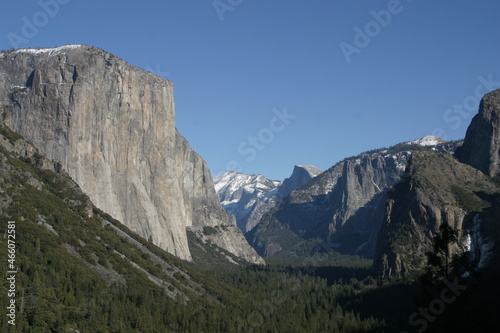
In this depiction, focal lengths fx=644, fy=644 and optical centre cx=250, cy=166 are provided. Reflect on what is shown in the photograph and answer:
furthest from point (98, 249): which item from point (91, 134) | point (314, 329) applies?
point (91, 134)

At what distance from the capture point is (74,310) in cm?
9169

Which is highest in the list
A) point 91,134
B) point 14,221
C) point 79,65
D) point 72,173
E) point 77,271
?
point 79,65

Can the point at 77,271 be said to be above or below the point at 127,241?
below

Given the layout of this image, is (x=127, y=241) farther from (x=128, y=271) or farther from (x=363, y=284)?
(x=363, y=284)

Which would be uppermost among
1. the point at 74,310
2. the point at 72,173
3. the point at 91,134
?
the point at 91,134

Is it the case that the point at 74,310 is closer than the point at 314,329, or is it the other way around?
the point at 74,310

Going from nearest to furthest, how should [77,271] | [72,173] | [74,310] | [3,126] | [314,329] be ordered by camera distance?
[74,310] → [77,271] → [314,329] → [3,126] → [72,173]

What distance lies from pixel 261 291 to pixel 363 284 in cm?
3500

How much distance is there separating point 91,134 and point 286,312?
83213mm

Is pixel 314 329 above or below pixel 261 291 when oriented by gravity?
below

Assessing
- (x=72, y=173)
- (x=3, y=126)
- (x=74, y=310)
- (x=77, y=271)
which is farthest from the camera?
(x=72, y=173)

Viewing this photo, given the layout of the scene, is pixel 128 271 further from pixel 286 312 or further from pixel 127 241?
pixel 286 312

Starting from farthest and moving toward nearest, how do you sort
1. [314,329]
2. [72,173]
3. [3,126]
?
[72,173]
[3,126]
[314,329]

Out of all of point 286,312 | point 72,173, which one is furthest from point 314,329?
point 72,173
